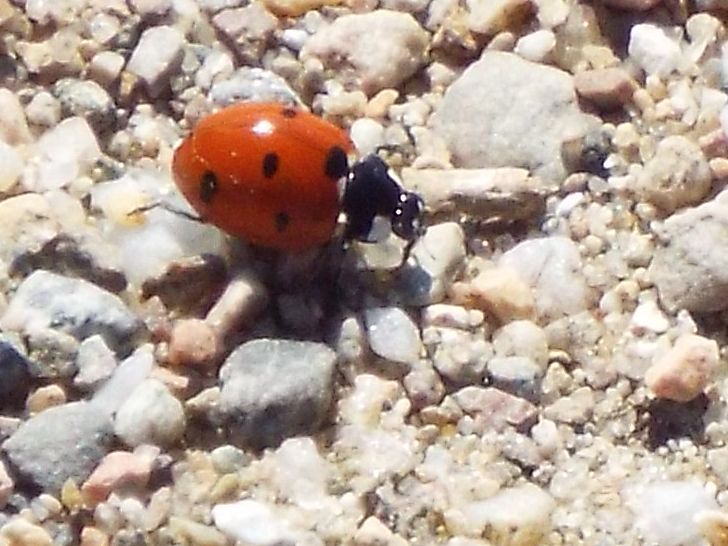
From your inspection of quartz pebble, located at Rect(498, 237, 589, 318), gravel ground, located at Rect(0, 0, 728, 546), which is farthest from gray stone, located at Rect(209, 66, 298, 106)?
quartz pebble, located at Rect(498, 237, 589, 318)

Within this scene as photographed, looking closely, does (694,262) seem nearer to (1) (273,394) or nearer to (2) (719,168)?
(2) (719,168)

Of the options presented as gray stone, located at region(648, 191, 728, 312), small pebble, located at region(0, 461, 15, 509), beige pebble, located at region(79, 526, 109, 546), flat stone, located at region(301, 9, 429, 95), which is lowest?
beige pebble, located at region(79, 526, 109, 546)

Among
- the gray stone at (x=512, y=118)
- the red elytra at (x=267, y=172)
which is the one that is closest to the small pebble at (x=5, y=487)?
the red elytra at (x=267, y=172)

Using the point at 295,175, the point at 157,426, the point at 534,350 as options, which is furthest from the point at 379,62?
the point at 157,426

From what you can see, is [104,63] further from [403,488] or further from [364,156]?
[403,488]

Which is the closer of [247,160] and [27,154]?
[247,160]

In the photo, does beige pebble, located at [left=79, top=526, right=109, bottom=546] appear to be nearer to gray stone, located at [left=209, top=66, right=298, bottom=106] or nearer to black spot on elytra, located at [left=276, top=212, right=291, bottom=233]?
black spot on elytra, located at [left=276, top=212, right=291, bottom=233]
